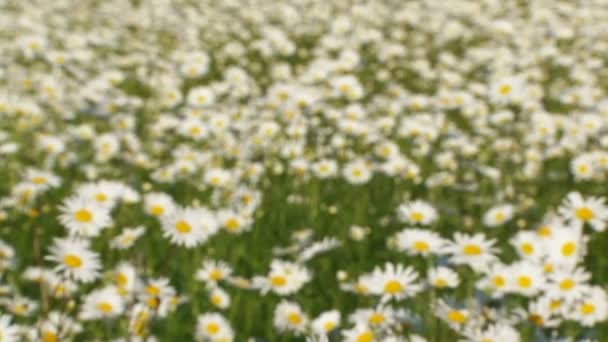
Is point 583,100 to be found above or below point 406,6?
below

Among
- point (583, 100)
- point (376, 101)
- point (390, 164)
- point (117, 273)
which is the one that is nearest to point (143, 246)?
point (117, 273)

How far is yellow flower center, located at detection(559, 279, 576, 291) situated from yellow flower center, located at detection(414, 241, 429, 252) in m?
0.54

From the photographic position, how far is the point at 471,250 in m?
2.49

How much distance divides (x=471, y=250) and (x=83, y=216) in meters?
1.23

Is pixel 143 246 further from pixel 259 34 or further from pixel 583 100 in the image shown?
pixel 259 34

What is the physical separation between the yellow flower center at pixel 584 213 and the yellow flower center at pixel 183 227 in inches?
53.6

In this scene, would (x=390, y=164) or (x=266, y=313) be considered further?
(x=390, y=164)

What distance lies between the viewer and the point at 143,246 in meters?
3.40

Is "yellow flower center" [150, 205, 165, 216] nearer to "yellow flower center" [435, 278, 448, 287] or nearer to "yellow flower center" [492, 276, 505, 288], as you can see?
"yellow flower center" [435, 278, 448, 287]

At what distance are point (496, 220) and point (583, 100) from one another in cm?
230

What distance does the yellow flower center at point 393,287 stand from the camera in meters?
2.30

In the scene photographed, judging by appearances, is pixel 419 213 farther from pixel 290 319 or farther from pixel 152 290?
pixel 152 290

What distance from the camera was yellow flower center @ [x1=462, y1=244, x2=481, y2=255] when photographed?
2471 mm

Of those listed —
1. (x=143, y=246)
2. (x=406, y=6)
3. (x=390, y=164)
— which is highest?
(x=406, y=6)
